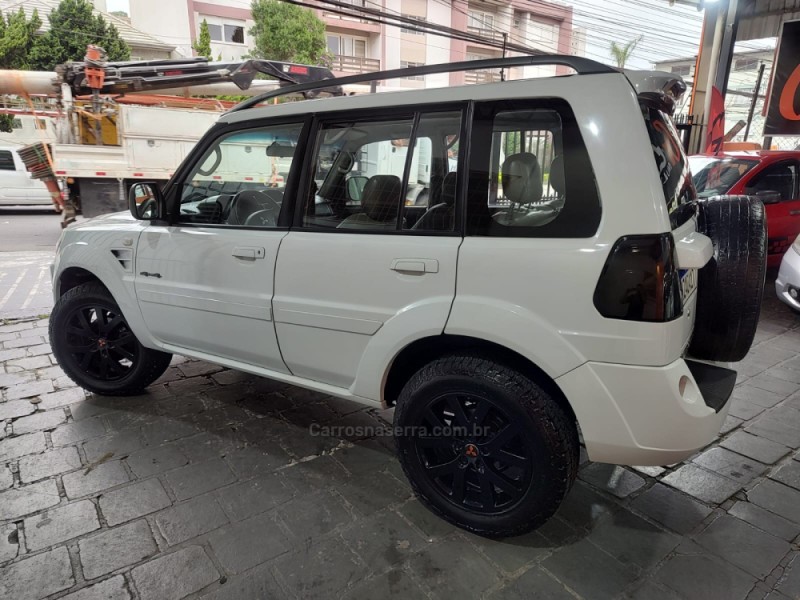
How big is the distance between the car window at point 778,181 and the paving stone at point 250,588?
6.89 m

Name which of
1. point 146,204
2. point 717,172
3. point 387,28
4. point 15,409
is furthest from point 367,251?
point 387,28

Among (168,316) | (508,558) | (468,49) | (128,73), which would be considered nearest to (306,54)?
(468,49)

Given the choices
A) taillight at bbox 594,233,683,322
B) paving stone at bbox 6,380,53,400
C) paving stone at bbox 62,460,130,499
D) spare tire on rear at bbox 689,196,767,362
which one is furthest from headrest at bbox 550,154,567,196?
paving stone at bbox 6,380,53,400

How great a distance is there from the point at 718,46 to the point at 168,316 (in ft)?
33.8

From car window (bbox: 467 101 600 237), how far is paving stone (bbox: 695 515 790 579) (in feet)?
4.67

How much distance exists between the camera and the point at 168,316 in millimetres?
2986

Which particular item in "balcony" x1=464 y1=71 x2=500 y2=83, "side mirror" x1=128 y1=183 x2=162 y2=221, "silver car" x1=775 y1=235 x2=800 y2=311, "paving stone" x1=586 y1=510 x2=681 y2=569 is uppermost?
"balcony" x1=464 y1=71 x2=500 y2=83

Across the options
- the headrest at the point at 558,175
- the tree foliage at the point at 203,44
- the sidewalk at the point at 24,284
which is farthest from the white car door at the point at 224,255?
the tree foliage at the point at 203,44

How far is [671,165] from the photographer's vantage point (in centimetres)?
202

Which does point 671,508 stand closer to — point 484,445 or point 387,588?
point 484,445

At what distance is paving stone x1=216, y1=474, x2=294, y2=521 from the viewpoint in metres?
2.33

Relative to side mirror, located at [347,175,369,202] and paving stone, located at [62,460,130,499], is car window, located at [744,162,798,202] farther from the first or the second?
paving stone, located at [62,460,130,499]

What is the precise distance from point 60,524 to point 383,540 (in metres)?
1.38

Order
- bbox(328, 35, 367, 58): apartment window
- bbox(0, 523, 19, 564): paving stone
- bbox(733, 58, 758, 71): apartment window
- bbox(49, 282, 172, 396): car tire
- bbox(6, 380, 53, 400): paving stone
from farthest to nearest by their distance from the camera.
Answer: bbox(328, 35, 367, 58): apartment window
bbox(733, 58, 758, 71): apartment window
bbox(6, 380, 53, 400): paving stone
bbox(49, 282, 172, 396): car tire
bbox(0, 523, 19, 564): paving stone
